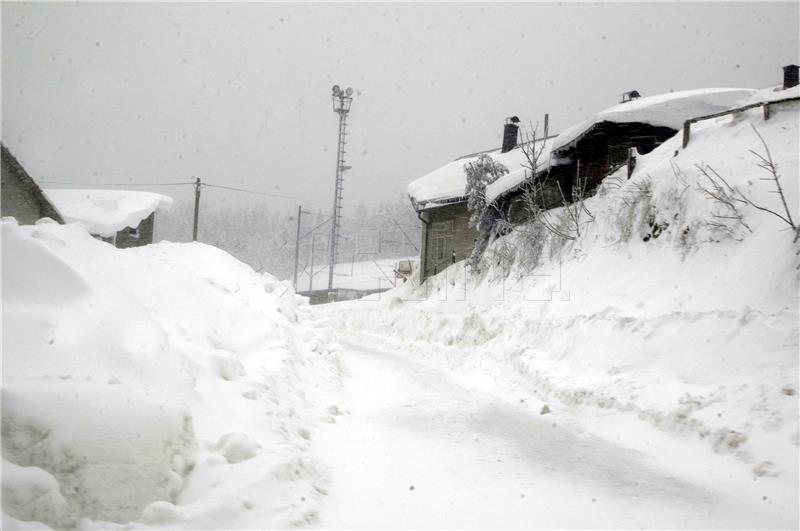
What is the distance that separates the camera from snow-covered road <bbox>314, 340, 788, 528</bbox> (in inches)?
156

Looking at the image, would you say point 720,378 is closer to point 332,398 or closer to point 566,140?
point 332,398

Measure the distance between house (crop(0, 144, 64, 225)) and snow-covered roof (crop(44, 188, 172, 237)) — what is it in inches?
48.7

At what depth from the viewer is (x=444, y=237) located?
27.8 meters

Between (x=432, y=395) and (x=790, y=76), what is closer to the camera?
(x=432, y=395)

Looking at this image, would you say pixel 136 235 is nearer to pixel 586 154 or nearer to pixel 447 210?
pixel 447 210

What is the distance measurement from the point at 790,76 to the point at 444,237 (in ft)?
51.9

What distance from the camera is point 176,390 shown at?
4801mm

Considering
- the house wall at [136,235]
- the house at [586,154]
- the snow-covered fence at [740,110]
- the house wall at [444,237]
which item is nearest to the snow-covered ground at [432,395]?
the snow-covered fence at [740,110]

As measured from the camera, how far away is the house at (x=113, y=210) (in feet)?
81.9

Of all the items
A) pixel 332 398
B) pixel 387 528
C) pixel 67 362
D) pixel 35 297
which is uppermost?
pixel 35 297

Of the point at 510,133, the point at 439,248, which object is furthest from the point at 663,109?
the point at 510,133

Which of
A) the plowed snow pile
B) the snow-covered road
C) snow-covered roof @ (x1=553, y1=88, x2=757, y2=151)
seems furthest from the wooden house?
the plowed snow pile

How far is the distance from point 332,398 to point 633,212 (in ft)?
27.2

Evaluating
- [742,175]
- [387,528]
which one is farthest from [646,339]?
[387,528]
